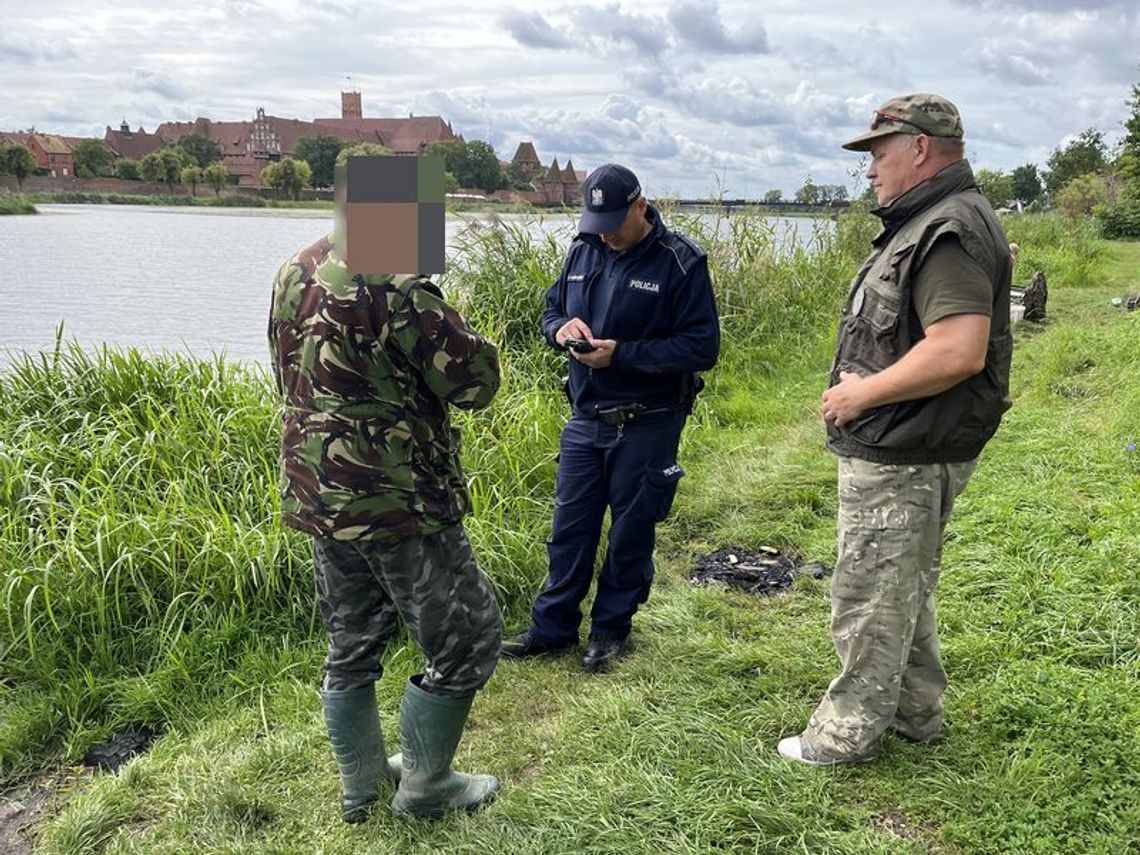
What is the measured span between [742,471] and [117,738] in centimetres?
361

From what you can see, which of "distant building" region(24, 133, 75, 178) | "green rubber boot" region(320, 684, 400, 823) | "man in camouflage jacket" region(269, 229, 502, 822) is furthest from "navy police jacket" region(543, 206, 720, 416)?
"distant building" region(24, 133, 75, 178)

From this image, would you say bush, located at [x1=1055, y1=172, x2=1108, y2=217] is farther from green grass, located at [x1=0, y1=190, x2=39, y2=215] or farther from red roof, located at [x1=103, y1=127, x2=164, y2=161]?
red roof, located at [x1=103, y1=127, x2=164, y2=161]

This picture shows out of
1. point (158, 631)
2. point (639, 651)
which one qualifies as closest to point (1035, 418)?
point (639, 651)

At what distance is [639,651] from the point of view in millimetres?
3186

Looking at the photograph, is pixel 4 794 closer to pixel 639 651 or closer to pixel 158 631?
pixel 158 631

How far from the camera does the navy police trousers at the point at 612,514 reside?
9.57 feet

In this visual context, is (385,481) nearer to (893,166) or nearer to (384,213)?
(384,213)

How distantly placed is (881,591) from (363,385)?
55.6 inches

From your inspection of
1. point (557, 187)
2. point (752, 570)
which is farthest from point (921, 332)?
point (557, 187)

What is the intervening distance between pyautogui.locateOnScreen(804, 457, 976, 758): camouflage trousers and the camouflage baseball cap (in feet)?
2.68

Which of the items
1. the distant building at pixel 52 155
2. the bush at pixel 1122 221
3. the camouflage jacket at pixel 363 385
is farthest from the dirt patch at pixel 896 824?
the distant building at pixel 52 155

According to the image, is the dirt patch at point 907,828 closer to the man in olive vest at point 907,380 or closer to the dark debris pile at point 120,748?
the man in olive vest at point 907,380

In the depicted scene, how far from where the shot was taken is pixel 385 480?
74.2 inches

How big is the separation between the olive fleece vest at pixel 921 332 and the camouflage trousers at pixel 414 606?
1.08 m
